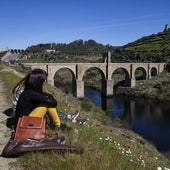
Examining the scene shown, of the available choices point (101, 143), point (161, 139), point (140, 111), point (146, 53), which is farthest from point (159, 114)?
point (146, 53)

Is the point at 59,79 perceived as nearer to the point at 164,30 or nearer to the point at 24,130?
the point at 164,30

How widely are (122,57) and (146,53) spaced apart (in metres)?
9.55

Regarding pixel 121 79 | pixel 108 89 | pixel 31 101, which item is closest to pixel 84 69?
pixel 108 89

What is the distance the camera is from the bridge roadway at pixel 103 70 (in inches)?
2534

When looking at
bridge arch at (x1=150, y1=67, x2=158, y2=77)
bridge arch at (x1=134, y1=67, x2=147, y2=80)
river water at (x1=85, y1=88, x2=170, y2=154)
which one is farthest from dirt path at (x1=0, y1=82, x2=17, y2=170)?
bridge arch at (x1=150, y1=67, x2=158, y2=77)

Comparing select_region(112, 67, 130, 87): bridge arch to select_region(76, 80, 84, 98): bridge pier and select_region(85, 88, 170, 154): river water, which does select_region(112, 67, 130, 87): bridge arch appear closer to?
select_region(85, 88, 170, 154): river water

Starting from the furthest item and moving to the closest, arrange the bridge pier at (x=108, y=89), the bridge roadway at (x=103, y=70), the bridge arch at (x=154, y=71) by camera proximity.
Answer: the bridge arch at (x=154, y=71) < the bridge pier at (x=108, y=89) < the bridge roadway at (x=103, y=70)

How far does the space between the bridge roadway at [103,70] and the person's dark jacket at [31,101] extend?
2009 inches

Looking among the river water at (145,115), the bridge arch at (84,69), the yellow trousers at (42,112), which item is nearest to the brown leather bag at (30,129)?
the yellow trousers at (42,112)

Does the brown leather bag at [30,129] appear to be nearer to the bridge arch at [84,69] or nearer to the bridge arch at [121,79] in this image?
the bridge arch at [84,69]

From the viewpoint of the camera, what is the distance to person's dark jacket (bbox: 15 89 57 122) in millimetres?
6668

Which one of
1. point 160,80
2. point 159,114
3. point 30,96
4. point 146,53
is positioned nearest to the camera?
point 30,96

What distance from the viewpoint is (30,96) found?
6.83 metres

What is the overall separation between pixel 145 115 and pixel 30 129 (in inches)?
1769
